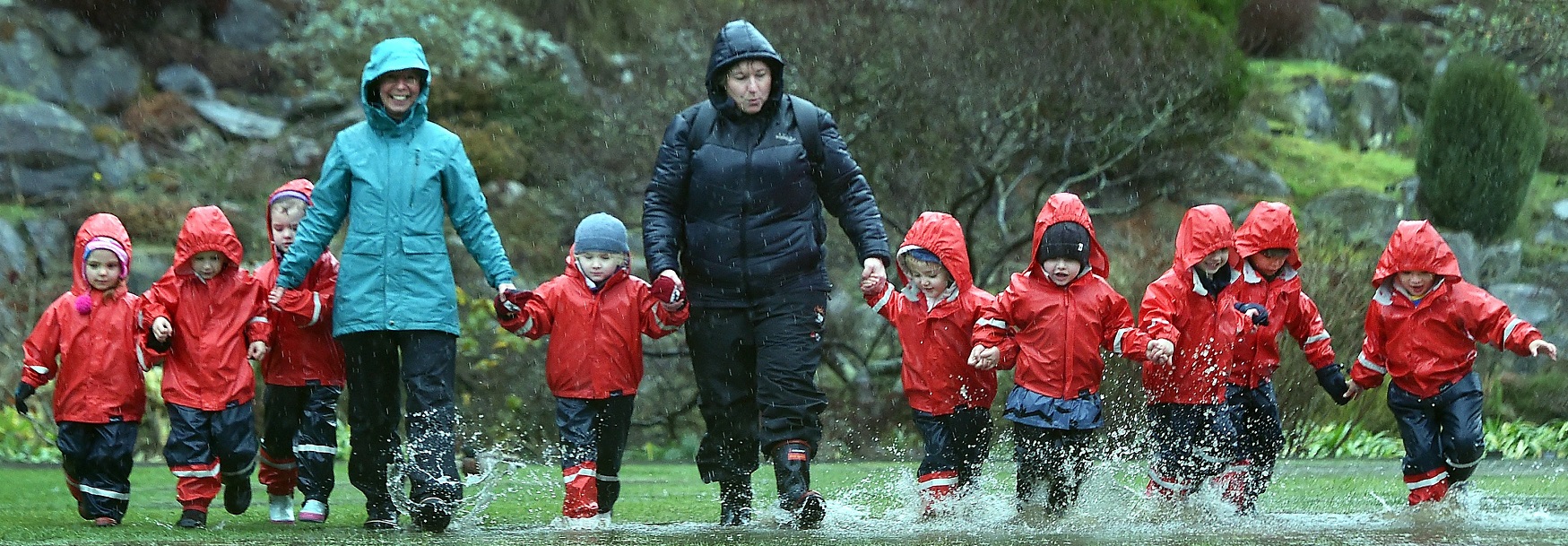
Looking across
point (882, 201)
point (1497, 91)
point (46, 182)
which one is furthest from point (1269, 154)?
point (46, 182)

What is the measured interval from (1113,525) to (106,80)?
20.8 meters

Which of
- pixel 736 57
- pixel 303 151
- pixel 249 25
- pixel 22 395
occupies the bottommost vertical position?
pixel 22 395

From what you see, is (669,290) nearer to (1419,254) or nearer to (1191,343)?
(1191,343)

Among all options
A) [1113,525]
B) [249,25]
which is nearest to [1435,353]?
[1113,525]

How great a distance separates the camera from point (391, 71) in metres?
7.13

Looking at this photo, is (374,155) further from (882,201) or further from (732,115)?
(882,201)

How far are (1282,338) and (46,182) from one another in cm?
1581

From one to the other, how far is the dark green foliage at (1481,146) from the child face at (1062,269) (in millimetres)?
16371

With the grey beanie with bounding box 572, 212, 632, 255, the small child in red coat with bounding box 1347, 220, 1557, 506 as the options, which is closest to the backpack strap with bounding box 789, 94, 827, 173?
the grey beanie with bounding box 572, 212, 632, 255

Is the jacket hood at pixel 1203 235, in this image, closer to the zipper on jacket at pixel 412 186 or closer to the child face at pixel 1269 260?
the child face at pixel 1269 260

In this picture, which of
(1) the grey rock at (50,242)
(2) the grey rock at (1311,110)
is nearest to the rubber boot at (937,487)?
(1) the grey rock at (50,242)

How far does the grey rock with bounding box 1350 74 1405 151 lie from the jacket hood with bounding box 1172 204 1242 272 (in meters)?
21.1

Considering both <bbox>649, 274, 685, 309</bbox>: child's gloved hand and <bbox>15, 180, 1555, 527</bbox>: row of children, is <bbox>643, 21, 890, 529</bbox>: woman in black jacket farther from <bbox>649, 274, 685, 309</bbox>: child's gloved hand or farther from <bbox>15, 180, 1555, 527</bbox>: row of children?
<bbox>15, 180, 1555, 527</bbox>: row of children

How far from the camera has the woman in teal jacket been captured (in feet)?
23.2
